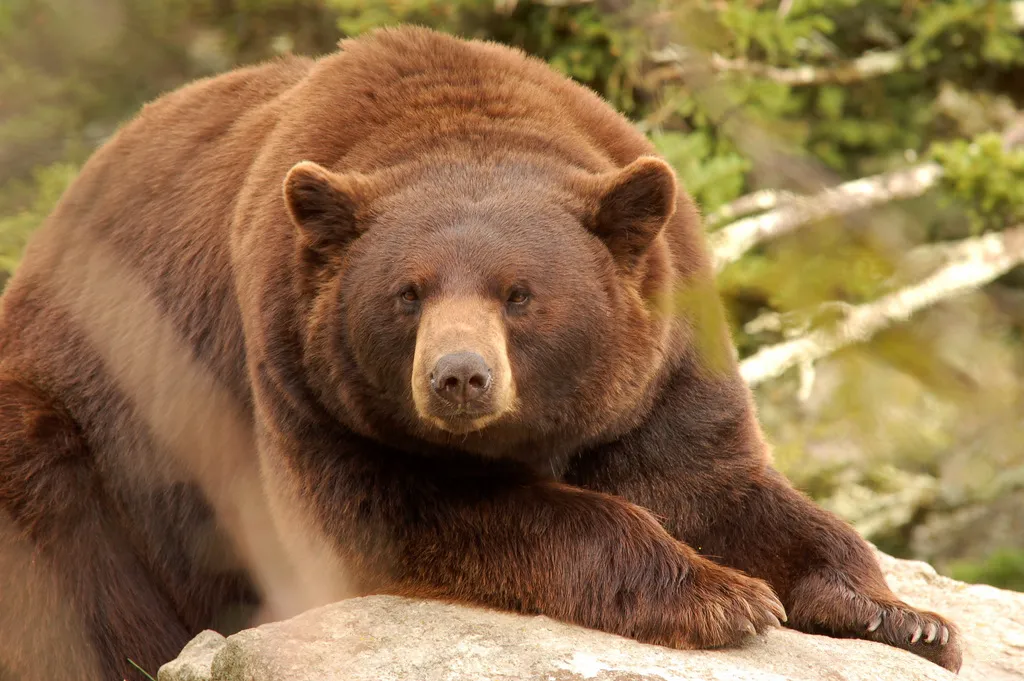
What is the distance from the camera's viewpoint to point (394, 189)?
4059mm

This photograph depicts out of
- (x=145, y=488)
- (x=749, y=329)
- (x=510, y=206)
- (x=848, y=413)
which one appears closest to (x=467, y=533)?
(x=510, y=206)

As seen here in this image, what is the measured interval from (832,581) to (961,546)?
6.49 metres

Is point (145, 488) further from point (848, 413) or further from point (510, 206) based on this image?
point (848, 413)

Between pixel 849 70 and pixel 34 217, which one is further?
pixel 849 70

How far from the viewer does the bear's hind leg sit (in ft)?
14.9

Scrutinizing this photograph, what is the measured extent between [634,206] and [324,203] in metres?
0.99

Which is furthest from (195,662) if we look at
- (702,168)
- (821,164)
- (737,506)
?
(702,168)

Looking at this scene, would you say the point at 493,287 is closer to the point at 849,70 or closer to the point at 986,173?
the point at 986,173

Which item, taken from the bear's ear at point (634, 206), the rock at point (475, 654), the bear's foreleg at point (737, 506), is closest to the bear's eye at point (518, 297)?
the bear's ear at point (634, 206)

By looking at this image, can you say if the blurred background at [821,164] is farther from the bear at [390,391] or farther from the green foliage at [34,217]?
the bear at [390,391]

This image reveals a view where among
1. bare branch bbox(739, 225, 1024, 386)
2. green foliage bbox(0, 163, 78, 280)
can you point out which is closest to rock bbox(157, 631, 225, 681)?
green foliage bbox(0, 163, 78, 280)

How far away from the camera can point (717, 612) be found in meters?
3.62

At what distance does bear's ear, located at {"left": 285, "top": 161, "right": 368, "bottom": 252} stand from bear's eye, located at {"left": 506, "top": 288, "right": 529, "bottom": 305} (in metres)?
0.58

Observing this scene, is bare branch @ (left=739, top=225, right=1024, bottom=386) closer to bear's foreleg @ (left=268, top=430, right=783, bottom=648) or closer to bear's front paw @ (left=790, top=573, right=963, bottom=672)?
bear's front paw @ (left=790, top=573, right=963, bottom=672)
